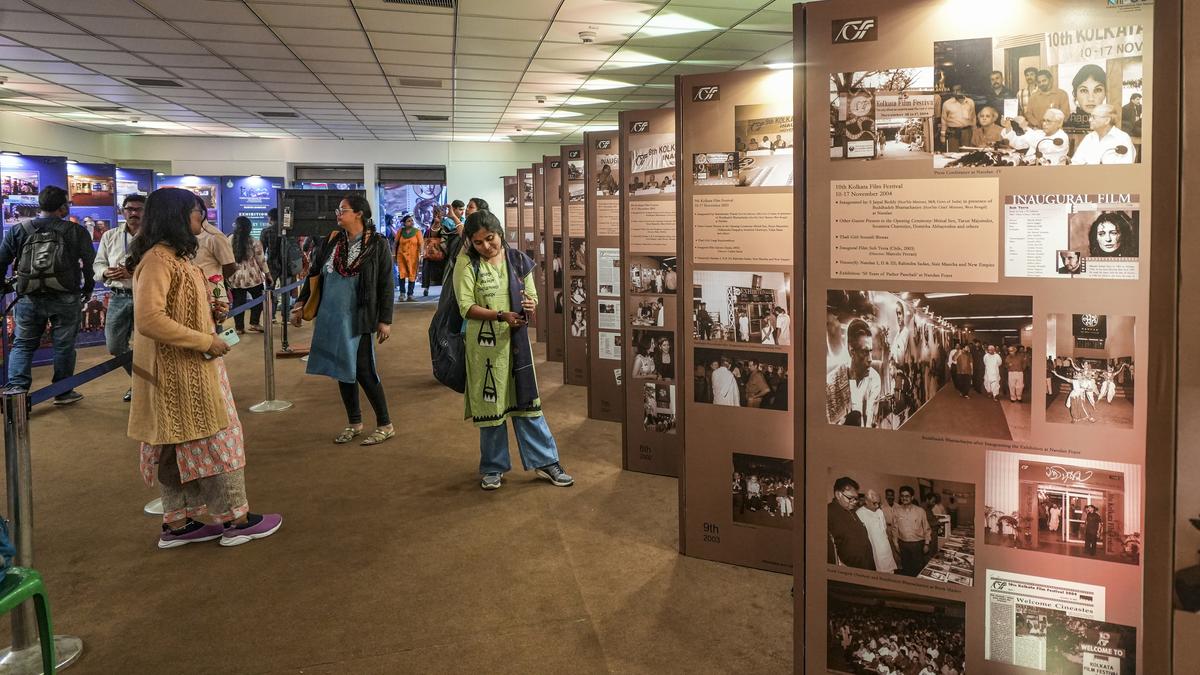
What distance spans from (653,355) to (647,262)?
55 cm

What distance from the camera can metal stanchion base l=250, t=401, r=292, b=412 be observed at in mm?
6070

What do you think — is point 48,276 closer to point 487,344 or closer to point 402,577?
point 487,344

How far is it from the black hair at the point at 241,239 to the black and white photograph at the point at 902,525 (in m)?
8.82

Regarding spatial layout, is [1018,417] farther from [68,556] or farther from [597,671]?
[68,556]

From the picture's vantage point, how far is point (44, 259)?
585cm

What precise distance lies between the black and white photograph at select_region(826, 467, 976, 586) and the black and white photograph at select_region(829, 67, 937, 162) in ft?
2.61

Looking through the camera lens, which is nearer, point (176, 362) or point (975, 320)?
point (975, 320)

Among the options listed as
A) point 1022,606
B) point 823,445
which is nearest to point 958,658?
point 1022,606

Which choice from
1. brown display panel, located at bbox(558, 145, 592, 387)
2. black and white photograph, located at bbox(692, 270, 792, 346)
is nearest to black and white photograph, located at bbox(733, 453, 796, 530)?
black and white photograph, located at bbox(692, 270, 792, 346)

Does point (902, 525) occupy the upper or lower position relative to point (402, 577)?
upper

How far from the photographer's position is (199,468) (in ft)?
10.3

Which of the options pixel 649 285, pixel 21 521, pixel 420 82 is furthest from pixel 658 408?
pixel 420 82

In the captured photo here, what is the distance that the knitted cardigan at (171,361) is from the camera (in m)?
2.93

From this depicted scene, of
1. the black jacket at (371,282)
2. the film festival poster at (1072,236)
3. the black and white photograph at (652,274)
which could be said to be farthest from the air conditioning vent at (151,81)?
the film festival poster at (1072,236)
